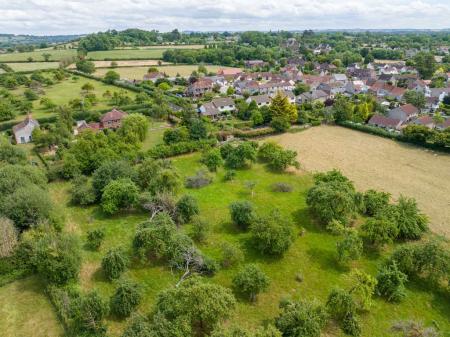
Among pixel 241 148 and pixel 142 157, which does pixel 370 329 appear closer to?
pixel 241 148

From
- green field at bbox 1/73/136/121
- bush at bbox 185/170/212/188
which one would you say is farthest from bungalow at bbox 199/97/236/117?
bush at bbox 185/170/212/188

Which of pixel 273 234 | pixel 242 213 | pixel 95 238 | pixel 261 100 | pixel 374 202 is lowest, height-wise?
pixel 95 238

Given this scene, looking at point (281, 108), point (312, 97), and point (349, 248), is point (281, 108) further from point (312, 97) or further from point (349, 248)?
point (349, 248)

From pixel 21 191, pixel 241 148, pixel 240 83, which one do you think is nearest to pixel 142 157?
pixel 241 148

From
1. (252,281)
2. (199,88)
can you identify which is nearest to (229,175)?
(252,281)

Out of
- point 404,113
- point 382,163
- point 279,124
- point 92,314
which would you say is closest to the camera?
point 92,314

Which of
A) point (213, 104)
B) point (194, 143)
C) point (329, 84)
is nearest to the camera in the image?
point (194, 143)

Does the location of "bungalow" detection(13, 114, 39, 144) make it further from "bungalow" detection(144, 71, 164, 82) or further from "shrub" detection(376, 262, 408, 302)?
"shrub" detection(376, 262, 408, 302)
